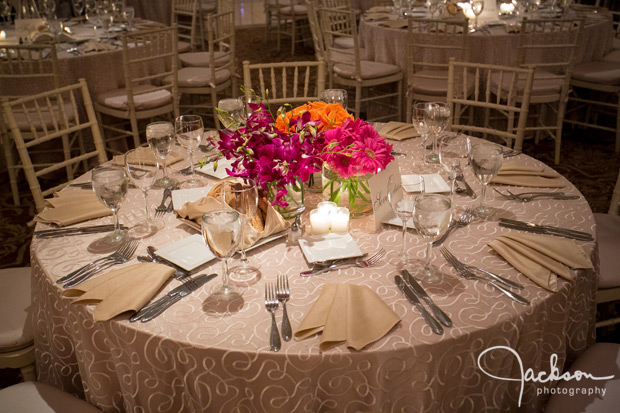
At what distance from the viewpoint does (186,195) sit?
1.78 meters

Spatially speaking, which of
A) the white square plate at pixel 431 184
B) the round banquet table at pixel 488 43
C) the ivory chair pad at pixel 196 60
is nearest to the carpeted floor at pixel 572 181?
the round banquet table at pixel 488 43

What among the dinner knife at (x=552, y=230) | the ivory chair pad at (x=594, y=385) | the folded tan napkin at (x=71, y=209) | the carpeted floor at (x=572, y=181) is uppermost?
the folded tan napkin at (x=71, y=209)

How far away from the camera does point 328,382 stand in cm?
117

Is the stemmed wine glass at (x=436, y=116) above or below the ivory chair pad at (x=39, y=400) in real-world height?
above

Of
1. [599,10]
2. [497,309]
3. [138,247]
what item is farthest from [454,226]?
[599,10]

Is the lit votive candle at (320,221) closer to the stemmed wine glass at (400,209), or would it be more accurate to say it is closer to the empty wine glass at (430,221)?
the stemmed wine glass at (400,209)

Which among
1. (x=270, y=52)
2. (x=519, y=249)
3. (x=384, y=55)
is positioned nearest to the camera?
(x=519, y=249)

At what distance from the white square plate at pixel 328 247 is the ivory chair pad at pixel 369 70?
9.70 ft

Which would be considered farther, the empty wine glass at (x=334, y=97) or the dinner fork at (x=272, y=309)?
the empty wine glass at (x=334, y=97)

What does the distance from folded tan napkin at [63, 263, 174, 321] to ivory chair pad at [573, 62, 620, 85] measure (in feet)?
12.4

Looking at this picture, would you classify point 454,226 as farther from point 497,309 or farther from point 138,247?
point 138,247

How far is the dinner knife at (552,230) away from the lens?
5.00ft

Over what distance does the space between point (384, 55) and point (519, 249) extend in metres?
3.34

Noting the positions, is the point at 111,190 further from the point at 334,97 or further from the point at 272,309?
the point at 334,97
